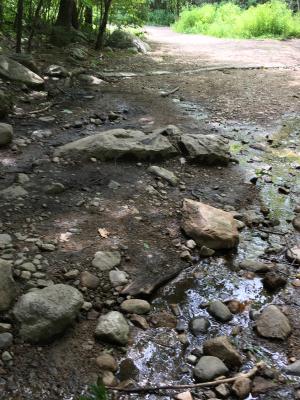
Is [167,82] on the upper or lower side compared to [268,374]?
upper

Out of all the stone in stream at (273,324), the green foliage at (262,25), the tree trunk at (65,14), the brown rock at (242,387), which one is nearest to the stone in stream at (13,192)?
the stone in stream at (273,324)

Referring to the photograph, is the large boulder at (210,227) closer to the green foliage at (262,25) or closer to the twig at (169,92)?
the twig at (169,92)

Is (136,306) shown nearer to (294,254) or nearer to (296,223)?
(294,254)

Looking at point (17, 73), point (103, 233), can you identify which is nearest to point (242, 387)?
point (103, 233)

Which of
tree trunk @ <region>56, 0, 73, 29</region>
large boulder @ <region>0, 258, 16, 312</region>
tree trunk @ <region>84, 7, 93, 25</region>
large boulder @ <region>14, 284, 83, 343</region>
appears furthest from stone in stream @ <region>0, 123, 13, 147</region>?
tree trunk @ <region>84, 7, 93, 25</region>

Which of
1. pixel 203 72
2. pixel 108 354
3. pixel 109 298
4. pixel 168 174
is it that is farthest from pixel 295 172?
pixel 203 72

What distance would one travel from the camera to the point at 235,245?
125 inches

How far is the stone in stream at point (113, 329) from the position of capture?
7.25ft

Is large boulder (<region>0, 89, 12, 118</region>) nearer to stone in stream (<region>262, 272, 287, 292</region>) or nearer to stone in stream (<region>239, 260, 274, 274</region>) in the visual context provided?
stone in stream (<region>239, 260, 274, 274</region>)

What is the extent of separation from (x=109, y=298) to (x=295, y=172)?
2879 millimetres

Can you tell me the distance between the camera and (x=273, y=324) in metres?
2.40

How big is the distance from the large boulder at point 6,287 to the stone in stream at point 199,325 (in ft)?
3.30

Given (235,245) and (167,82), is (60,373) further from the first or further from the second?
(167,82)

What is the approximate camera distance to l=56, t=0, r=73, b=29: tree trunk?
9445 mm
